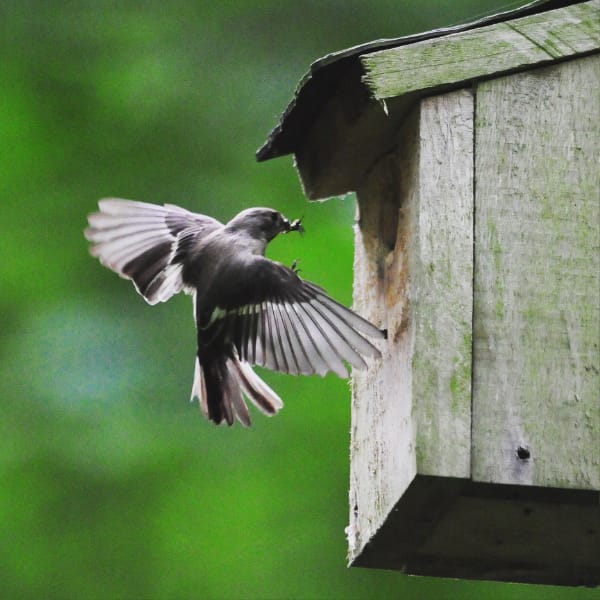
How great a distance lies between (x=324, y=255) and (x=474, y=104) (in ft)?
8.62

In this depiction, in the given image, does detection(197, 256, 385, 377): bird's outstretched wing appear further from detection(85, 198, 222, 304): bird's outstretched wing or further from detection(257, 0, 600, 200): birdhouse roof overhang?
detection(257, 0, 600, 200): birdhouse roof overhang

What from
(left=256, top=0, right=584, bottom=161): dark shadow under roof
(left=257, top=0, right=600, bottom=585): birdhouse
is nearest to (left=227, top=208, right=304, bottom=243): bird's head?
(left=256, top=0, right=584, bottom=161): dark shadow under roof

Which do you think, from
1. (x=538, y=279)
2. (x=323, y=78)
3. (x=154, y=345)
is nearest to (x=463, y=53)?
(x=323, y=78)

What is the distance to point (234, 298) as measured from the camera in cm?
341

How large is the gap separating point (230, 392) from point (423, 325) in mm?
895

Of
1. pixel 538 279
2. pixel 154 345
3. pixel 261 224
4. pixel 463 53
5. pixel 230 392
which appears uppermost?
pixel 463 53

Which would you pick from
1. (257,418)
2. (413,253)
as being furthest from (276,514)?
(413,253)

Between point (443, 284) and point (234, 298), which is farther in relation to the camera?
point (234, 298)

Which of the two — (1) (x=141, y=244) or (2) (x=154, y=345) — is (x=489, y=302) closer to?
(1) (x=141, y=244)

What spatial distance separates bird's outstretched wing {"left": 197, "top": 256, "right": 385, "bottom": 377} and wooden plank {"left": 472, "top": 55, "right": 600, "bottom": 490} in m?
0.31

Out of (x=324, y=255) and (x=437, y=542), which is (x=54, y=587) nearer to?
(x=324, y=255)

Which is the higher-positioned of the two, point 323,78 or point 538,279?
point 323,78

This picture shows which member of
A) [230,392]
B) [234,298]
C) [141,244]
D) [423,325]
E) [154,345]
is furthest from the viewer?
[154,345]

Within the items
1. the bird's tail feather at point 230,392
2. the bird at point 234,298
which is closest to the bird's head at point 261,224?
the bird at point 234,298
